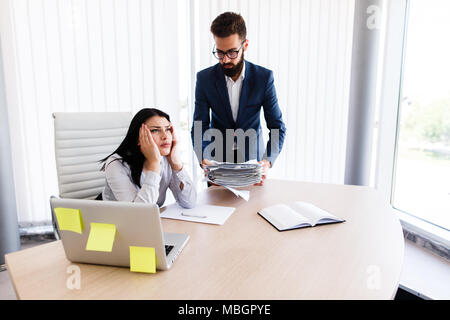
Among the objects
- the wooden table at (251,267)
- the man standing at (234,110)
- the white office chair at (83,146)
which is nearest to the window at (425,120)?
the man standing at (234,110)

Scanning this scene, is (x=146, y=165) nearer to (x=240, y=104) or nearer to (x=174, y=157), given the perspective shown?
(x=174, y=157)

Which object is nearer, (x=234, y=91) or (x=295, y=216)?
(x=295, y=216)

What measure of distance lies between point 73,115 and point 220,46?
36.1 inches

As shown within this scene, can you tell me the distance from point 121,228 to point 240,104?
55.6 inches

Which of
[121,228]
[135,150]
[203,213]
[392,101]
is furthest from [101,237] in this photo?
[392,101]

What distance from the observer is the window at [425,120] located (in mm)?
2158

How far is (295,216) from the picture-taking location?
1283 millimetres

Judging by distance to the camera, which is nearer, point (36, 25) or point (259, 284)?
point (259, 284)

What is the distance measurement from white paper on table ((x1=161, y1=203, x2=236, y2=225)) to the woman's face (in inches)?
10.8

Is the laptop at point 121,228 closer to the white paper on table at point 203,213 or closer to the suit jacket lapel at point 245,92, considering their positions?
the white paper on table at point 203,213

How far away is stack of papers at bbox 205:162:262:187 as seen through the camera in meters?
1.67

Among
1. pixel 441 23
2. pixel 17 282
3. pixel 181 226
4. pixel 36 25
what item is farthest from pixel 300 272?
pixel 36 25

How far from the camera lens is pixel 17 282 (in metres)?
0.86

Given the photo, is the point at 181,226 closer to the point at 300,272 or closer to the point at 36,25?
the point at 300,272
